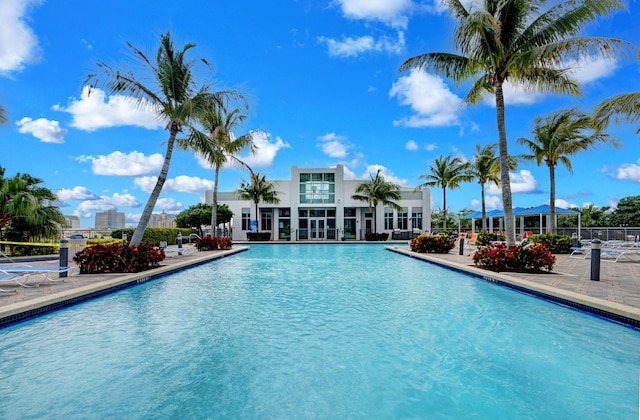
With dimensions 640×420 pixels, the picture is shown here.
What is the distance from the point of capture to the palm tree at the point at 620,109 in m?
10.4

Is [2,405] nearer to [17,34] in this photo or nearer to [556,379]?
[556,379]

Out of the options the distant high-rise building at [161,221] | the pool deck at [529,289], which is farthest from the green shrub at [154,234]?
the pool deck at [529,289]

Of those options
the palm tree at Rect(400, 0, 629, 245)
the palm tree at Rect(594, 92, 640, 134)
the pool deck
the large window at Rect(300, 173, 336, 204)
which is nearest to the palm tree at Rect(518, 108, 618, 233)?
the palm tree at Rect(594, 92, 640, 134)

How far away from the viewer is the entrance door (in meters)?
31.1

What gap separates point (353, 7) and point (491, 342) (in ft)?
34.5

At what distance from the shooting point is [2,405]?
9.71ft

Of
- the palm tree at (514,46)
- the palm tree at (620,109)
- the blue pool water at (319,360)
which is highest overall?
the palm tree at (514,46)

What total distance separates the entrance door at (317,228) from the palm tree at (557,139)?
17464 mm

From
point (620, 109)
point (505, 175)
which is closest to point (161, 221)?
point (505, 175)

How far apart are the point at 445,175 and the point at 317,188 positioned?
10.5 meters

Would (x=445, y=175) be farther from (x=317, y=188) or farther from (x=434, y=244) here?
(x=434, y=244)

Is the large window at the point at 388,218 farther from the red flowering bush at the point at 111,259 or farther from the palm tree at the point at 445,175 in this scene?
the red flowering bush at the point at 111,259

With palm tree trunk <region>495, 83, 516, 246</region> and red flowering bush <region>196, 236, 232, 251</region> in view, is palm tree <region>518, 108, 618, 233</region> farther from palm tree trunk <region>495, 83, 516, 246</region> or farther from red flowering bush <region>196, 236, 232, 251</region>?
A: red flowering bush <region>196, 236, 232, 251</region>

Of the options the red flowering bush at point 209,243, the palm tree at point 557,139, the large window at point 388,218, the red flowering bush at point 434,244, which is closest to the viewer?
the red flowering bush at point 434,244
